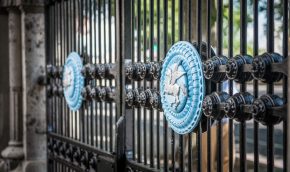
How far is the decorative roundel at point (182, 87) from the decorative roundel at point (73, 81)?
1.65 metres

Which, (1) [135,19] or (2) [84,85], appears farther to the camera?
(2) [84,85]

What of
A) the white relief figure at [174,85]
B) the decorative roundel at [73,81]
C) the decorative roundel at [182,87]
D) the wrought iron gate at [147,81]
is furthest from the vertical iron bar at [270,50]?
the decorative roundel at [73,81]

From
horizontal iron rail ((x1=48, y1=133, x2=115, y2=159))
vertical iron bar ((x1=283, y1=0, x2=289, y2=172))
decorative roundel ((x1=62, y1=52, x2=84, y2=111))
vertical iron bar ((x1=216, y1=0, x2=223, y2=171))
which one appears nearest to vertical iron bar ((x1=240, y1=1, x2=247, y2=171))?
vertical iron bar ((x1=216, y1=0, x2=223, y2=171))

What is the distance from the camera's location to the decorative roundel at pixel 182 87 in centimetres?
336

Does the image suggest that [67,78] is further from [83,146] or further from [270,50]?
[270,50]

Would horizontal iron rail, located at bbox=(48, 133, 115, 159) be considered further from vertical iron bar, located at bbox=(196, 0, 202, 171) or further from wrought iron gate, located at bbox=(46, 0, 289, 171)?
vertical iron bar, located at bbox=(196, 0, 202, 171)

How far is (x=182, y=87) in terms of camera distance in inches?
138

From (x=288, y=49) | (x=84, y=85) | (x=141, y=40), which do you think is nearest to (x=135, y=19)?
(x=141, y=40)

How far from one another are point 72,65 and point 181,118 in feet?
7.07

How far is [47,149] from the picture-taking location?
21.0 feet

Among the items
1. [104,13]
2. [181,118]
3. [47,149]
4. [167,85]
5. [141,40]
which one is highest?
[104,13]

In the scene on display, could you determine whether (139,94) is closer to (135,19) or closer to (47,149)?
(135,19)

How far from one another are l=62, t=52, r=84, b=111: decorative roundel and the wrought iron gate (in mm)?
86

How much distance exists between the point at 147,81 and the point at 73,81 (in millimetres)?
1262
